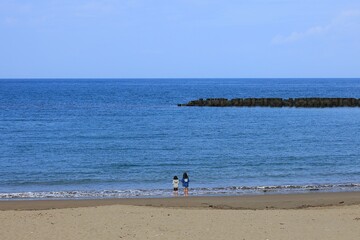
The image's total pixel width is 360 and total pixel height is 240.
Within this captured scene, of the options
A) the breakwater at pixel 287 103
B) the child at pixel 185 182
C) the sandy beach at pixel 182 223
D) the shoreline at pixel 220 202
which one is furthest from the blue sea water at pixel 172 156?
the breakwater at pixel 287 103

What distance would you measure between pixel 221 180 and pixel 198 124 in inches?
1230

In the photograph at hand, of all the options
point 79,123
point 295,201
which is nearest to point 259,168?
point 295,201

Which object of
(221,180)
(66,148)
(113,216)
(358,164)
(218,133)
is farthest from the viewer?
(218,133)

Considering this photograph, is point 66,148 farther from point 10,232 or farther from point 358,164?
point 10,232

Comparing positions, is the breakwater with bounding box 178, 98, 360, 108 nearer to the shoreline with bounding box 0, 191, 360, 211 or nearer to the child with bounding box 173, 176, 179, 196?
the child with bounding box 173, 176, 179, 196

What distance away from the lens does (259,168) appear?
32.2 metres

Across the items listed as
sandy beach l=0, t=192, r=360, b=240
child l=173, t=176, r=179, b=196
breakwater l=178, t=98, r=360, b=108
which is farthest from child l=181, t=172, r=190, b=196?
breakwater l=178, t=98, r=360, b=108

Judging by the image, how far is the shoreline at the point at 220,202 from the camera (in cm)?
2158

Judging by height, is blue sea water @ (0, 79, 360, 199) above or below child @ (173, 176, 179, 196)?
below

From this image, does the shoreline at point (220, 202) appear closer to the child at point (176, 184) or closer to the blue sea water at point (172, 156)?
the child at point (176, 184)

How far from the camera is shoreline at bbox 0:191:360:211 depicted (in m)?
21.6

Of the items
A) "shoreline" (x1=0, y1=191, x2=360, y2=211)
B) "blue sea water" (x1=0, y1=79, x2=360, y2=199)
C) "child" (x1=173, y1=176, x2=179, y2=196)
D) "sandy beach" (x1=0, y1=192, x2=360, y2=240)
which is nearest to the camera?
"sandy beach" (x1=0, y1=192, x2=360, y2=240)

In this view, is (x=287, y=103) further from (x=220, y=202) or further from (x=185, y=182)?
(x=220, y=202)

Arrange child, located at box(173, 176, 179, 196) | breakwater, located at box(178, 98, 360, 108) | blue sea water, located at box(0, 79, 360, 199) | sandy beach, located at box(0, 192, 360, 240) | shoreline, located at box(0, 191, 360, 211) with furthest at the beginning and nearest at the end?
1. breakwater, located at box(178, 98, 360, 108)
2. blue sea water, located at box(0, 79, 360, 199)
3. child, located at box(173, 176, 179, 196)
4. shoreline, located at box(0, 191, 360, 211)
5. sandy beach, located at box(0, 192, 360, 240)
